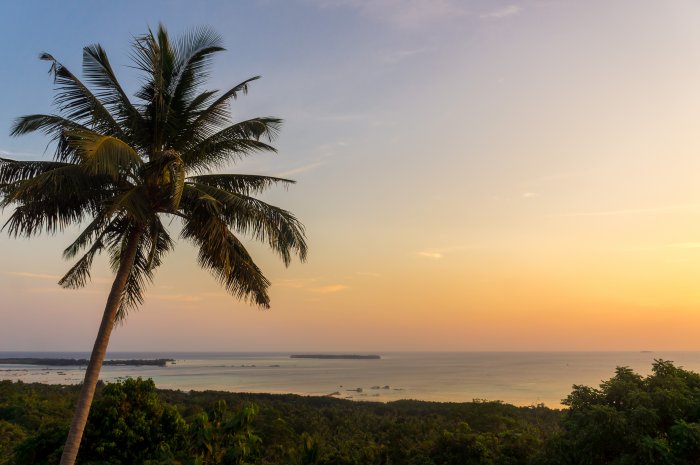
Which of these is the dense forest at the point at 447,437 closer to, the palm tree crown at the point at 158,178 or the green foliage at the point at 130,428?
the green foliage at the point at 130,428

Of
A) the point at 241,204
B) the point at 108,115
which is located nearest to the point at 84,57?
the point at 108,115

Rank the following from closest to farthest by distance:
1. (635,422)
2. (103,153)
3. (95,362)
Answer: (103,153) < (95,362) < (635,422)

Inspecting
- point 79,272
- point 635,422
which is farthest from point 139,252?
point 635,422

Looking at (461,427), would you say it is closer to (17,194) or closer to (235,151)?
(235,151)

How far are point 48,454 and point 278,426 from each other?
1625cm

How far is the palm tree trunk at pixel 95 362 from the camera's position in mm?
8086

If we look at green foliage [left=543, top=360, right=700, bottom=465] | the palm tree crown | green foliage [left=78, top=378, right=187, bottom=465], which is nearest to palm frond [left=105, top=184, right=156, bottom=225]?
the palm tree crown

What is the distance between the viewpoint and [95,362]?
830 centimetres

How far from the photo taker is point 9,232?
8758 mm

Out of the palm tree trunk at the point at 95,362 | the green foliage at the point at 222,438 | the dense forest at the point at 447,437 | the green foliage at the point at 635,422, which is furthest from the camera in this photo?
the green foliage at the point at 222,438

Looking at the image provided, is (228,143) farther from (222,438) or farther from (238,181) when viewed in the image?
(222,438)

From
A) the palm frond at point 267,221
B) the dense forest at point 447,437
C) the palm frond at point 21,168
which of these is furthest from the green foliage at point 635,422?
the palm frond at point 21,168

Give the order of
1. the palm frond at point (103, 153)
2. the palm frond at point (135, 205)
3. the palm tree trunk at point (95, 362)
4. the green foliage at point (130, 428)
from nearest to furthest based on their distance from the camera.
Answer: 1. the palm frond at point (103, 153)
2. the palm frond at point (135, 205)
3. the palm tree trunk at point (95, 362)
4. the green foliage at point (130, 428)

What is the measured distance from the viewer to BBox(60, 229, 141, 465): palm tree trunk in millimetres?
8086
